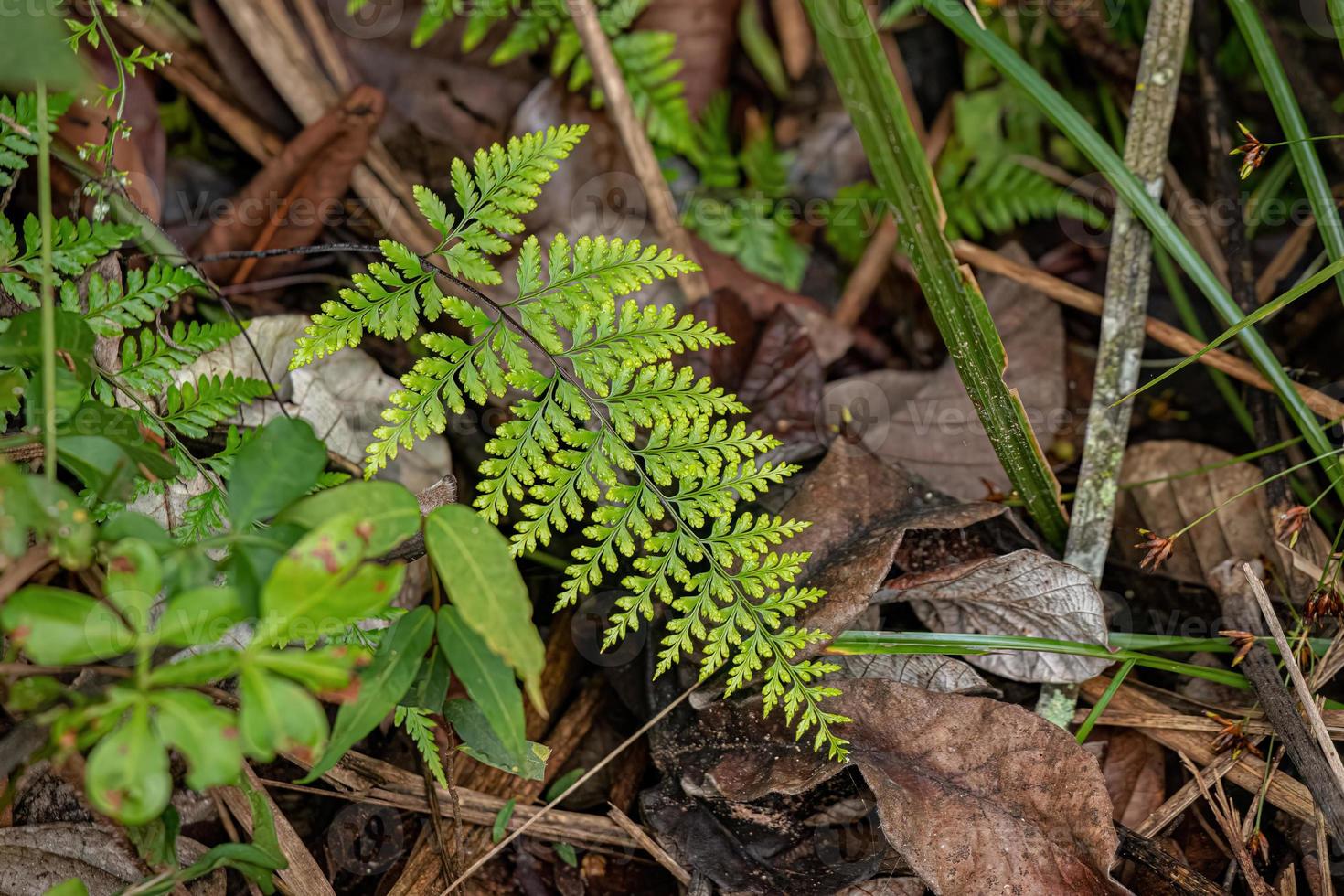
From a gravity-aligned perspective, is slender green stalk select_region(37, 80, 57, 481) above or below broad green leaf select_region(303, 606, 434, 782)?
above

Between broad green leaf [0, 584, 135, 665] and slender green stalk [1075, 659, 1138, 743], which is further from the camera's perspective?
slender green stalk [1075, 659, 1138, 743]

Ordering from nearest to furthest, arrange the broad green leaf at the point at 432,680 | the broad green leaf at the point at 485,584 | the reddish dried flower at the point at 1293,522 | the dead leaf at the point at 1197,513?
the broad green leaf at the point at 485,584, the broad green leaf at the point at 432,680, the reddish dried flower at the point at 1293,522, the dead leaf at the point at 1197,513

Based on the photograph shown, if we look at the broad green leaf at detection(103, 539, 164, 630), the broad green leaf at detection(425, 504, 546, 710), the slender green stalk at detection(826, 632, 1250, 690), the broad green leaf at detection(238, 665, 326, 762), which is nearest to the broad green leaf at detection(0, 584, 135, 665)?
the broad green leaf at detection(103, 539, 164, 630)

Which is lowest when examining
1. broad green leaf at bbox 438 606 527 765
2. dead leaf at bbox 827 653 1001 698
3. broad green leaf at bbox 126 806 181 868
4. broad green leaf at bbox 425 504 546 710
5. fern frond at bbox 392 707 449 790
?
dead leaf at bbox 827 653 1001 698

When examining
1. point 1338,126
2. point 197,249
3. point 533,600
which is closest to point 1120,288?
point 1338,126

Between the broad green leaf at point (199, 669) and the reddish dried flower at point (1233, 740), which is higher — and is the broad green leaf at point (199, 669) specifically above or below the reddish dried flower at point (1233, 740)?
above

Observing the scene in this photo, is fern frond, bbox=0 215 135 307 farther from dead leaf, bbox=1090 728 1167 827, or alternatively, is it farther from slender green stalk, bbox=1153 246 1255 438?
slender green stalk, bbox=1153 246 1255 438

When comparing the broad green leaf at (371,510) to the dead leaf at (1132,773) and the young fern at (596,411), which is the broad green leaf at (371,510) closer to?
the young fern at (596,411)

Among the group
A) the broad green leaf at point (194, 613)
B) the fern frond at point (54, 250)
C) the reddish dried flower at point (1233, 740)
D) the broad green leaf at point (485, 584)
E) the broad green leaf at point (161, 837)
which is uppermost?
the fern frond at point (54, 250)

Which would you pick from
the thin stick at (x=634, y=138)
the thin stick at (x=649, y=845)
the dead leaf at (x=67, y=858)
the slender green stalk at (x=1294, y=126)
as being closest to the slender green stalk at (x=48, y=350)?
the dead leaf at (x=67, y=858)
